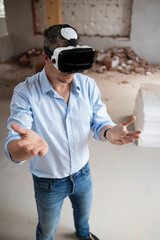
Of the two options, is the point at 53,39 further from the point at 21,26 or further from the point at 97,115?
the point at 21,26

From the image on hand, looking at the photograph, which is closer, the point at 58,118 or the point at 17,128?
the point at 17,128

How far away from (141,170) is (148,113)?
771 millimetres

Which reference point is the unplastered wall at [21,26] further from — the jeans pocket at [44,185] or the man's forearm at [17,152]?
the man's forearm at [17,152]

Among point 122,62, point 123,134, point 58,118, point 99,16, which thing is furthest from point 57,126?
point 99,16

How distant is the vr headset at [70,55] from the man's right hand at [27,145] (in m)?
0.36

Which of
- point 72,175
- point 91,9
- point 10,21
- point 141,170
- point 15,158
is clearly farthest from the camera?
point 10,21

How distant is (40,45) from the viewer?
7.44m

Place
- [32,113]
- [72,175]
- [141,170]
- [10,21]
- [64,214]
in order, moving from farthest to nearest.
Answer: [10,21]
[141,170]
[64,214]
[72,175]
[32,113]

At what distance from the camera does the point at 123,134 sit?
46.6 inches

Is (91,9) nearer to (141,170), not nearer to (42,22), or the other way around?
(42,22)

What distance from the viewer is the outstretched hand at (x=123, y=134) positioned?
1172 mm

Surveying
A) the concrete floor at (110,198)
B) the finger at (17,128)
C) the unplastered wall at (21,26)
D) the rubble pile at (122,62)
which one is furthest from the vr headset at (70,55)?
the unplastered wall at (21,26)

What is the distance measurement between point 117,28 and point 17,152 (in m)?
6.87

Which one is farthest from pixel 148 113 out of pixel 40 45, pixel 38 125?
pixel 40 45
